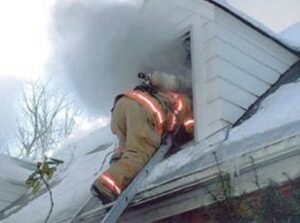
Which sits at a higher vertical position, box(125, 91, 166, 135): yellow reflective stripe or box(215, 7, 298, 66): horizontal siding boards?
box(215, 7, 298, 66): horizontal siding boards

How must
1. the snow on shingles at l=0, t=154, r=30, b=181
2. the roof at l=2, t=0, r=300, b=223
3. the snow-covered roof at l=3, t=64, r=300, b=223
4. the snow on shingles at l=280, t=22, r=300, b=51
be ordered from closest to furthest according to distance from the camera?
the roof at l=2, t=0, r=300, b=223 < the snow-covered roof at l=3, t=64, r=300, b=223 < the snow on shingles at l=280, t=22, r=300, b=51 < the snow on shingles at l=0, t=154, r=30, b=181

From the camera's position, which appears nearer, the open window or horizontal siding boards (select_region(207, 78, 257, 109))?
horizontal siding boards (select_region(207, 78, 257, 109))

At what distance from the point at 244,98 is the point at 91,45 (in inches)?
69.4

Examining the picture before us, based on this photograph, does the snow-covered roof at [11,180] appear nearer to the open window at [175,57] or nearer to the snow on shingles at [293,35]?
the open window at [175,57]

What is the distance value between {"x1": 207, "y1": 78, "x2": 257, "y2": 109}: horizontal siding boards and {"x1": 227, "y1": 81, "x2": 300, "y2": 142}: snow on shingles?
158 millimetres

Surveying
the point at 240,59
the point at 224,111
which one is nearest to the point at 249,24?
the point at 240,59

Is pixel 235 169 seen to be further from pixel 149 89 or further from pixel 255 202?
pixel 149 89

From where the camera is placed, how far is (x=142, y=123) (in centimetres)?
476

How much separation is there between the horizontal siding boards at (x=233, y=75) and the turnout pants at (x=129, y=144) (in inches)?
24.0

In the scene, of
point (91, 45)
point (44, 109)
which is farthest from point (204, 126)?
point (44, 109)

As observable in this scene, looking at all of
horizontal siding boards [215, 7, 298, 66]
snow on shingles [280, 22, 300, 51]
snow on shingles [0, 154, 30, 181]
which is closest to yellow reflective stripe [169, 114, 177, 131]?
horizontal siding boards [215, 7, 298, 66]

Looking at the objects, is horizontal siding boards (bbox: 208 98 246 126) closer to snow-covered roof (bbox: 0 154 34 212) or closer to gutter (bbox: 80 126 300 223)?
gutter (bbox: 80 126 300 223)

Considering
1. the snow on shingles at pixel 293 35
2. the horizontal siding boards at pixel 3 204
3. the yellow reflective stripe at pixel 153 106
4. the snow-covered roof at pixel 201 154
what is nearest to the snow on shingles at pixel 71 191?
the snow-covered roof at pixel 201 154

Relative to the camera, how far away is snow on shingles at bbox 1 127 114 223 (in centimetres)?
538
